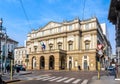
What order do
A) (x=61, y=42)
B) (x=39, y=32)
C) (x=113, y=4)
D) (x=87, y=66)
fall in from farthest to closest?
(x=39, y=32) → (x=61, y=42) → (x=87, y=66) → (x=113, y=4)

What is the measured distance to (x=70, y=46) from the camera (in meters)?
64.9

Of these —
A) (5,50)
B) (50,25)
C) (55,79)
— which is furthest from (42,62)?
(55,79)

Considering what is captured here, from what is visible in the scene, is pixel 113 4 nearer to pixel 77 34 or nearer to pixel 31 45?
pixel 77 34

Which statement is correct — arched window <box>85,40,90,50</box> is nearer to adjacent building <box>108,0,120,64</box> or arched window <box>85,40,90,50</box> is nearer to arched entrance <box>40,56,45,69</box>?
arched entrance <box>40,56,45,69</box>

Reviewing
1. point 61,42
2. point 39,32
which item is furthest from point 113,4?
point 39,32

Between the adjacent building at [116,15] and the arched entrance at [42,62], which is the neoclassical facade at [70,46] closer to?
the arched entrance at [42,62]

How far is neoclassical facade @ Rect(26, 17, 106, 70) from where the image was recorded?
60.3m

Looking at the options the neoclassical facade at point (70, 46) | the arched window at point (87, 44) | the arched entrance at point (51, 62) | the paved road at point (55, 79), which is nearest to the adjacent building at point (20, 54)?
the neoclassical facade at point (70, 46)

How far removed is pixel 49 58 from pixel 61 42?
7.37 meters

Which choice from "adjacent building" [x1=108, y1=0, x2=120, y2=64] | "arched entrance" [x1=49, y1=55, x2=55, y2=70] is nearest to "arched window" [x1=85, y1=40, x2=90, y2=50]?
"arched entrance" [x1=49, y1=55, x2=55, y2=70]

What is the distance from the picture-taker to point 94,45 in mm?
60688

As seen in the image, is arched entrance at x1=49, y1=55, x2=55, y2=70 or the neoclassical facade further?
arched entrance at x1=49, y1=55, x2=55, y2=70

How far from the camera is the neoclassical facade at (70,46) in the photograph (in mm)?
60312

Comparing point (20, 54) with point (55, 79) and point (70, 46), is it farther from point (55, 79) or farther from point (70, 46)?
point (55, 79)
